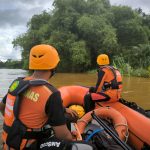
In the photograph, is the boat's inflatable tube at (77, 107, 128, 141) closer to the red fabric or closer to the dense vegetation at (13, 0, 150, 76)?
the red fabric

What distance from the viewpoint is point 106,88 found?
223 inches

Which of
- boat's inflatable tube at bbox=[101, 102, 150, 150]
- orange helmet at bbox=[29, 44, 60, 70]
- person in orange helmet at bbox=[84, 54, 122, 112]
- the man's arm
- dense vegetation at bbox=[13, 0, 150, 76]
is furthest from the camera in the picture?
dense vegetation at bbox=[13, 0, 150, 76]

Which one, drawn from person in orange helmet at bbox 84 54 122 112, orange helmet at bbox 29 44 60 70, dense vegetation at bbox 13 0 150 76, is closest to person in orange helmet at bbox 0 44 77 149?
orange helmet at bbox 29 44 60 70

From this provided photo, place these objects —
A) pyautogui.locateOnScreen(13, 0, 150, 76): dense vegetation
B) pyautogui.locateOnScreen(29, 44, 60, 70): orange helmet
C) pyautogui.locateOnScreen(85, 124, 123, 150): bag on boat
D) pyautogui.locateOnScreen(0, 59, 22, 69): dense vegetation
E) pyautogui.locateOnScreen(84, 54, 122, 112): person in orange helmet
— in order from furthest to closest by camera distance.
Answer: pyautogui.locateOnScreen(0, 59, 22, 69): dense vegetation, pyautogui.locateOnScreen(13, 0, 150, 76): dense vegetation, pyautogui.locateOnScreen(84, 54, 122, 112): person in orange helmet, pyautogui.locateOnScreen(85, 124, 123, 150): bag on boat, pyautogui.locateOnScreen(29, 44, 60, 70): orange helmet

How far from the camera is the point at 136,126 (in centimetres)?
466

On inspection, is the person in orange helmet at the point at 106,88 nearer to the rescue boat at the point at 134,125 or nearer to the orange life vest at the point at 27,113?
the rescue boat at the point at 134,125

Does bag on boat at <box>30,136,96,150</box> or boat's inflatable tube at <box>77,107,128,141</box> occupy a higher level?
bag on boat at <box>30,136,96,150</box>

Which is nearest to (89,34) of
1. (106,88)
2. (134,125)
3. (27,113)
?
(106,88)

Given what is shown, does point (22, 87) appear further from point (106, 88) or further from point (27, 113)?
point (106, 88)

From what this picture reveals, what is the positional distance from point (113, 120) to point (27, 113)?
8.40 ft

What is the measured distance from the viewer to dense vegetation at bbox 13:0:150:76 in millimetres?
24031

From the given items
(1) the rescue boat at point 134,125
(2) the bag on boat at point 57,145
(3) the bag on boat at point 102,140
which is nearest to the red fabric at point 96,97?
(1) the rescue boat at point 134,125

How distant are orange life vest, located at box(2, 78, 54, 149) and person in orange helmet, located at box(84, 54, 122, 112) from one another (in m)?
3.16

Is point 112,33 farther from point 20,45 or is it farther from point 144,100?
point 144,100
